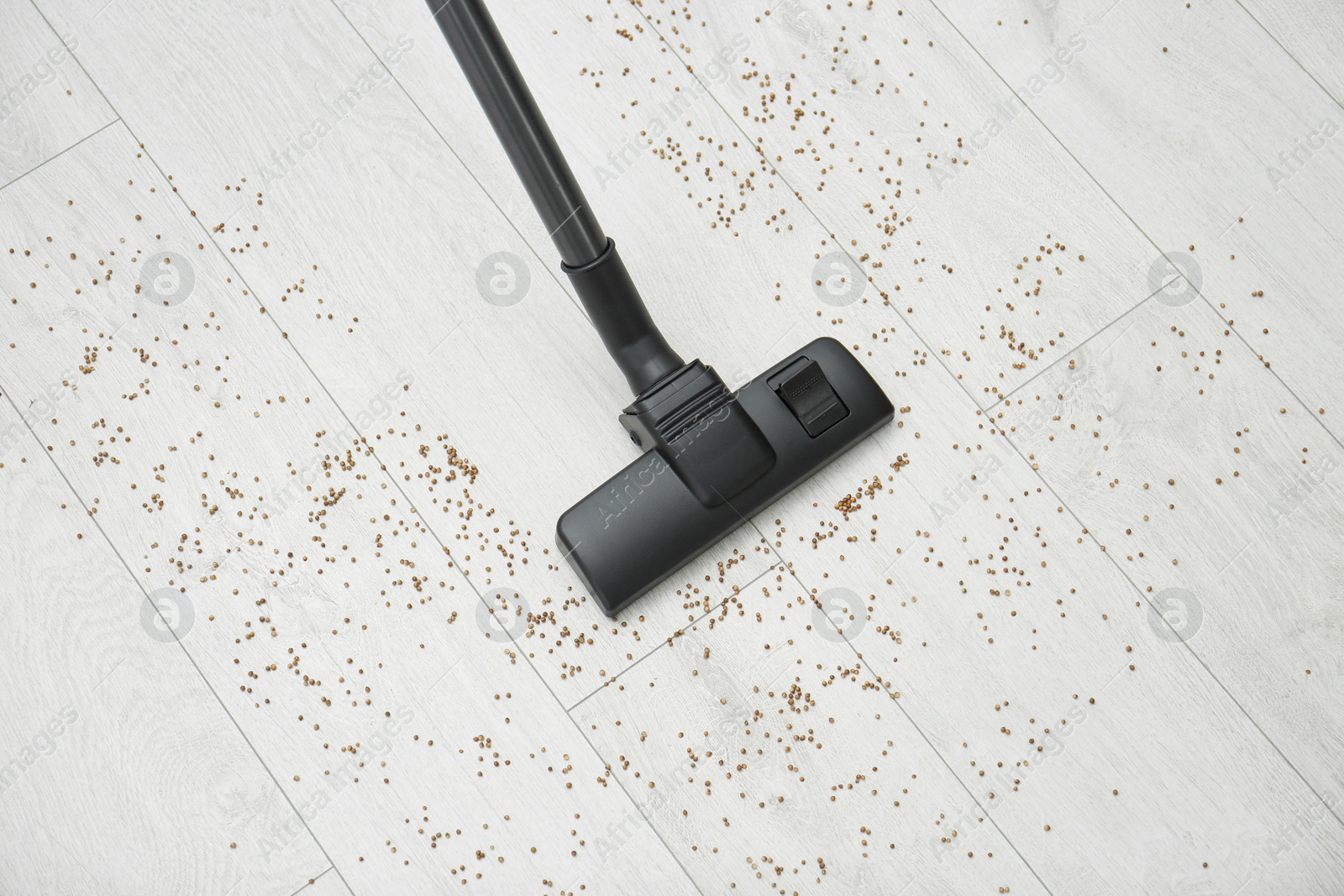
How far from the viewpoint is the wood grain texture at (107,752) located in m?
1.45

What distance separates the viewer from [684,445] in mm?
1430

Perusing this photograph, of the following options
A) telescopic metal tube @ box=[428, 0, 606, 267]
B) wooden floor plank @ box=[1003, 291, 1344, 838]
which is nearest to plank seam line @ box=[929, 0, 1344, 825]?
wooden floor plank @ box=[1003, 291, 1344, 838]

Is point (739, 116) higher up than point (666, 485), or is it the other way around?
point (739, 116)

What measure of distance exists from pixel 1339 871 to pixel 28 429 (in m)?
2.05

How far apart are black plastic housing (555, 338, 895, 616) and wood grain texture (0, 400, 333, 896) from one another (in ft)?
1.88

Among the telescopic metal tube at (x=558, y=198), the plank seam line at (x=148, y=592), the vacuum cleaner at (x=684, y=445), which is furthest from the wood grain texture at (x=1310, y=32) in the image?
the plank seam line at (x=148, y=592)

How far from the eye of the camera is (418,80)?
67.4 inches

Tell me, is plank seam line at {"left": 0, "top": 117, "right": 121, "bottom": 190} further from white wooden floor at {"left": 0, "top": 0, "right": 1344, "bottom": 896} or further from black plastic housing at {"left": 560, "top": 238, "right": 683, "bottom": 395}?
black plastic housing at {"left": 560, "top": 238, "right": 683, "bottom": 395}

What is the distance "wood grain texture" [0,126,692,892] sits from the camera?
1.46 metres

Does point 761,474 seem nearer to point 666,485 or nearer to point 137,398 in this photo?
point 666,485

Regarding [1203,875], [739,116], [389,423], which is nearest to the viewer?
[1203,875]

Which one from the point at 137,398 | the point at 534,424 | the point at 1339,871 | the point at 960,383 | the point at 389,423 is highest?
the point at 137,398

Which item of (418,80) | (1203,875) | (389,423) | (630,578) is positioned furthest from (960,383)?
(418,80)

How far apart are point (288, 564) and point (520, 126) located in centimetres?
77
